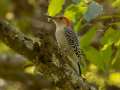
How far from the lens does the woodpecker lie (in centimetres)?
370

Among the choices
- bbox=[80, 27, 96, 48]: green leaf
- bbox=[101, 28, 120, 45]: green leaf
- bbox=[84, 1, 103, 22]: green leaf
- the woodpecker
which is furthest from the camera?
the woodpecker

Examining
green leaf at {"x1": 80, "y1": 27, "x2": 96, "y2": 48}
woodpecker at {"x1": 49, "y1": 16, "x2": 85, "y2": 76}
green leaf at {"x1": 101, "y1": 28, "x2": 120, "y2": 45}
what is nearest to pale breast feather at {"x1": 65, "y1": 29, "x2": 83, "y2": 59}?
woodpecker at {"x1": 49, "y1": 16, "x2": 85, "y2": 76}

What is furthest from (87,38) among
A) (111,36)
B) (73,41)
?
(73,41)

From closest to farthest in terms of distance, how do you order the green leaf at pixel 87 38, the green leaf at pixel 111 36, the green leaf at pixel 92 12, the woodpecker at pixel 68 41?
the green leaf at pixel 92 12, the green leaf at pixel 111 36, the green leaf at pixel 87 38, the woodpecker at pixel 68 41

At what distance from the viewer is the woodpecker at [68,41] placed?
3.70 metres

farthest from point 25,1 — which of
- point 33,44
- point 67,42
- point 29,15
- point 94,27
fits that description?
point 33,44

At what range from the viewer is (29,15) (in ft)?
23.4

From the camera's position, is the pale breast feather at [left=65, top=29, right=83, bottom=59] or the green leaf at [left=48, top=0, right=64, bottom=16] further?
the pale breast feather at [left=65, top=29, right=83, bottom=59]

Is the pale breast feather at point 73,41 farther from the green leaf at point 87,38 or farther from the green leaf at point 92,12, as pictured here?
the green leaf at point 92,12

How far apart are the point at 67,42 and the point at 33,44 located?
128 cm

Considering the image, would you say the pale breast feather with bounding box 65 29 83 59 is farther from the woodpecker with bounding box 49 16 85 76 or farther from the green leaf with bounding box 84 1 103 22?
the green leaf with bounding box 84 1 103 22

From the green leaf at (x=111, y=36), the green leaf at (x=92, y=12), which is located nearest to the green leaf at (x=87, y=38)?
the green leaf at (x=111, y=36)

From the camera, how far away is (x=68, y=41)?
4.00 meters

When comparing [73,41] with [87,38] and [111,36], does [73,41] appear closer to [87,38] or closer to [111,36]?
[87,38]
